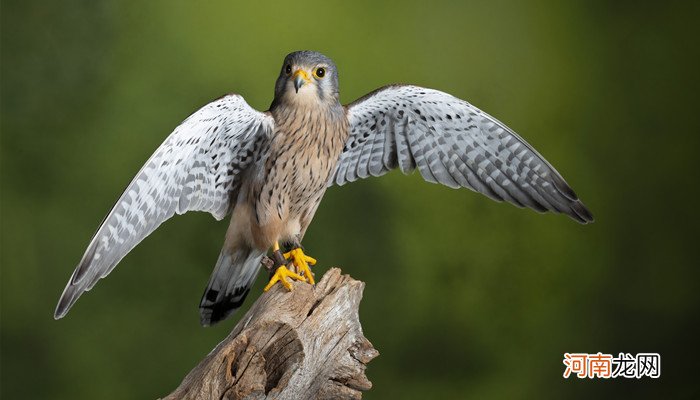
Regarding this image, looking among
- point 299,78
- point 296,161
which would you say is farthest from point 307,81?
point 296,161

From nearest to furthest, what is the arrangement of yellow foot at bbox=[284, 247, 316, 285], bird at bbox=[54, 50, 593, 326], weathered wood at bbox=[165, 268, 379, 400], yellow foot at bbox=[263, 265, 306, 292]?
weathered wood at bbox=[165, 268, 379, 400] → bird at bbox=[54, 50, 593, 326] → yellow foot at bbox=[263, 265, 306, 292] → yellow foot at bbox=[284, 247, 316, 285]

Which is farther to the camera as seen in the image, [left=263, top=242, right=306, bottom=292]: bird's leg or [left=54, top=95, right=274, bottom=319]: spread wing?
[left=263, top=242, right=306, bottom=292]: bird's leg

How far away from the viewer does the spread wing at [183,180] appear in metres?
2.87

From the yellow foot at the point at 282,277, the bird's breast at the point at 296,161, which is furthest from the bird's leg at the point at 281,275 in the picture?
the bird's breast at the point at 296,161

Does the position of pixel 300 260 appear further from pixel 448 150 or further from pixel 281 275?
pixel 448 150

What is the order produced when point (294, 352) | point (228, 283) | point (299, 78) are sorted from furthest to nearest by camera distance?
point (228, 283), point (299, 78), point (294, 352)

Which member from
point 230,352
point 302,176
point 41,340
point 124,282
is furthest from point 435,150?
point 41,340

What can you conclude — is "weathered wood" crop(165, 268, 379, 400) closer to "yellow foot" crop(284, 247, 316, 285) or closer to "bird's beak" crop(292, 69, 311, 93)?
"yellow foot" crop(284, 247, 316, 285)

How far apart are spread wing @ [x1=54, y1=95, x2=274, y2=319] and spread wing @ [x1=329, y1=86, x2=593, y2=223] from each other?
0.41m

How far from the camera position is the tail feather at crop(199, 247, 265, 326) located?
3.34 metres

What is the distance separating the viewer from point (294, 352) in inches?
114

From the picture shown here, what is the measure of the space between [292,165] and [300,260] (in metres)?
0.34

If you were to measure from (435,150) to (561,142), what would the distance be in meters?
1.10

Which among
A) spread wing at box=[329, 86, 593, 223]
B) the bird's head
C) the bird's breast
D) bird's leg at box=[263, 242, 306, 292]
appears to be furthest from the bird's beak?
bird's leg at box=[263, 242, 306, 292]
